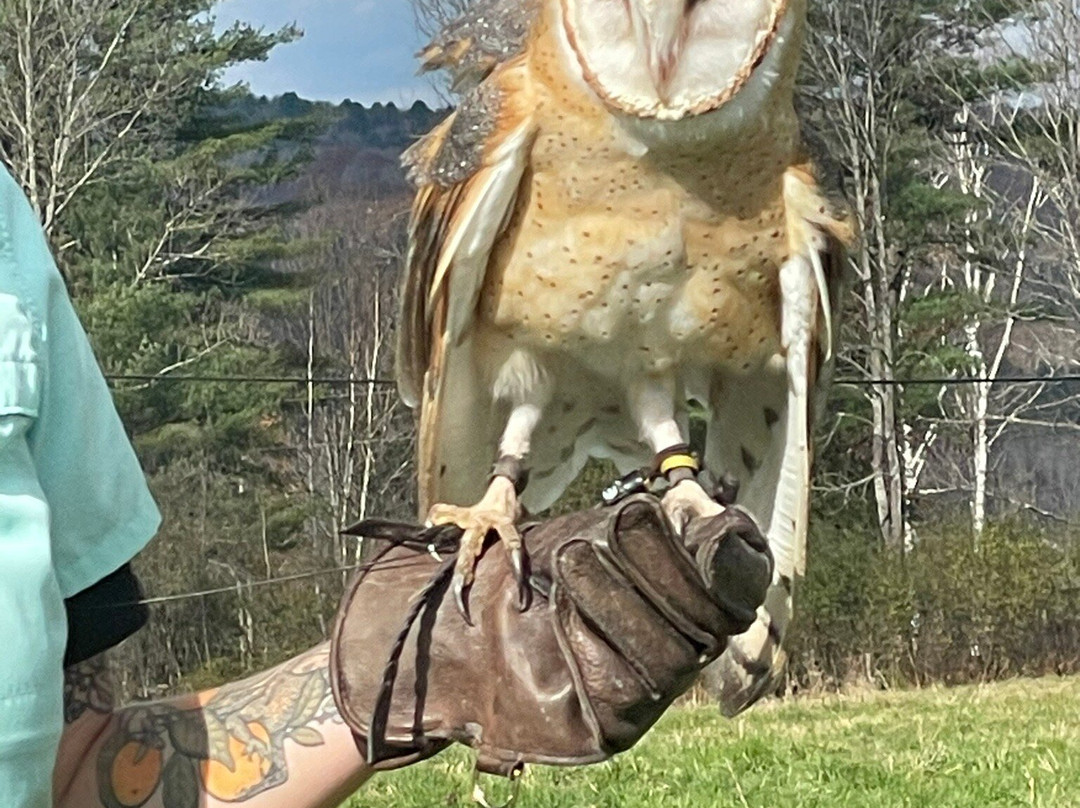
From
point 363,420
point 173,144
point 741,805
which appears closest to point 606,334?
point 741,805

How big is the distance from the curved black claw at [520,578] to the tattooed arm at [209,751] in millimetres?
202

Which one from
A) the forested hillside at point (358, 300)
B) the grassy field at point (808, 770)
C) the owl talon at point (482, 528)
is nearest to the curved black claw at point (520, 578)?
the owl talon at point (482, 528)

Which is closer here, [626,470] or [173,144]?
[626,470]

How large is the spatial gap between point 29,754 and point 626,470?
1.38m

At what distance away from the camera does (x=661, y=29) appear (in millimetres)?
1791

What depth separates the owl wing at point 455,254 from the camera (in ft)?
6.01

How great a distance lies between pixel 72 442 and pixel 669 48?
3.33ft

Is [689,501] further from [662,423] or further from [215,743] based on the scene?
[215,743]

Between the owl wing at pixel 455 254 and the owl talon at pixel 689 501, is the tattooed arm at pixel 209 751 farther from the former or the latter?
the owl wing at pixel 455 254

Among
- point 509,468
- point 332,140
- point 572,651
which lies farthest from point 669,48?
point 332,140

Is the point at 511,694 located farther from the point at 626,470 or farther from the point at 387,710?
Answer: the point at 626,470

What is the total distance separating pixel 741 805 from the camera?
3.86 metres

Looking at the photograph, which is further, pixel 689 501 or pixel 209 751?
pixel 689 501

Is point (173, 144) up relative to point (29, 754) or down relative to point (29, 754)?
up
